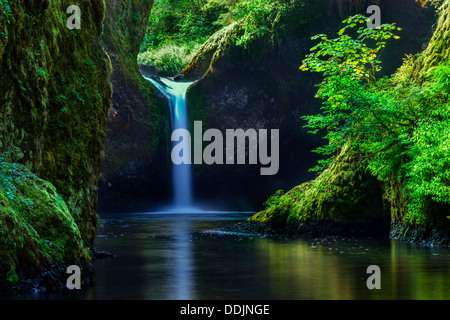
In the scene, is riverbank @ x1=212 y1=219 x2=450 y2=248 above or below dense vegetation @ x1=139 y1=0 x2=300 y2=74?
below

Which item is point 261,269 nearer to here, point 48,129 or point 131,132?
point 48,129

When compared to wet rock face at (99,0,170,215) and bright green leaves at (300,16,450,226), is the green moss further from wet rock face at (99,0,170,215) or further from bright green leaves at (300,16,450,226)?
wet rock face at (99,0,170,215)

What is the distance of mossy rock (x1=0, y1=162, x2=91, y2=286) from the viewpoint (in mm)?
6496

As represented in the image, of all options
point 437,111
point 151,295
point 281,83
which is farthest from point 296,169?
point 151,295

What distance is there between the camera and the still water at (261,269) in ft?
24.2

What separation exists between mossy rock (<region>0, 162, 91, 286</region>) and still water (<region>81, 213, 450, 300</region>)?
0.63 meters

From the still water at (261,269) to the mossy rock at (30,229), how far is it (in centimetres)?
63

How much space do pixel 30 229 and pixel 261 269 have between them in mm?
3763

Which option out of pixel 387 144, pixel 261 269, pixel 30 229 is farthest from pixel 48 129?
pixel 387 144

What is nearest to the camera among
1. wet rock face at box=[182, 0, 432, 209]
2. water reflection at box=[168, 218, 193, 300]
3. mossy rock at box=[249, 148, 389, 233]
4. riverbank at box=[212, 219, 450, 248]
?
water reflection at box=[168, 218, 193, 300]

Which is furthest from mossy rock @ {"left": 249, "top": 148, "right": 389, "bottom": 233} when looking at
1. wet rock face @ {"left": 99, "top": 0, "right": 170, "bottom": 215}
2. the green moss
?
wet rock face @ {"left": 99, "top": 0, "right": 170, "bottom": 215}

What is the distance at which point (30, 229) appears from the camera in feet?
23.0
